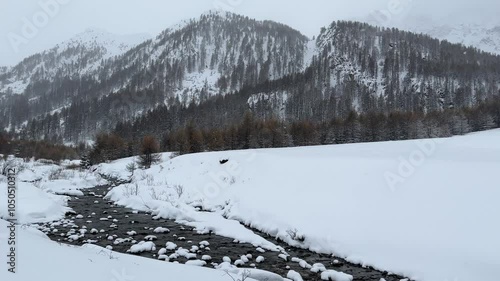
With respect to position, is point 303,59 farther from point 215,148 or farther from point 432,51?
point 215,148

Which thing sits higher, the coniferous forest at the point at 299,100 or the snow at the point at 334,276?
→ the coniferous forest at the point at 299,100

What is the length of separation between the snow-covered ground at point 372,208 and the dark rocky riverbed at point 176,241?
663 mm

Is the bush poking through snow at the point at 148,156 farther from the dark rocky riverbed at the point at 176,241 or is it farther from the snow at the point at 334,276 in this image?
the snow at the point at 334,276

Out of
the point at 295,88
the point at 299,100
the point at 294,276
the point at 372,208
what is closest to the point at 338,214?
the point at 372,208

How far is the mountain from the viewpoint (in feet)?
408

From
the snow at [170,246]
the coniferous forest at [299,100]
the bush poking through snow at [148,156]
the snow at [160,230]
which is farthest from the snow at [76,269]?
the coniferous forest at [299,100]

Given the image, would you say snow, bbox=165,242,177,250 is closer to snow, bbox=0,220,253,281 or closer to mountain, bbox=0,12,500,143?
snow, bbox=0,220,253,281

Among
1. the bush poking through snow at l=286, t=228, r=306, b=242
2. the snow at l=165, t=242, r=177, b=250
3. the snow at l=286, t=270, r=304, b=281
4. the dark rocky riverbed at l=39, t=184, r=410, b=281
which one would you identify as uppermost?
the bush poking through snow at l=286, t=228, r=306, b=242

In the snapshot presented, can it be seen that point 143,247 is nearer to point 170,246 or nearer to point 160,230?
point 170,246

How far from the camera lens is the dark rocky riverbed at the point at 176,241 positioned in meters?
10.4

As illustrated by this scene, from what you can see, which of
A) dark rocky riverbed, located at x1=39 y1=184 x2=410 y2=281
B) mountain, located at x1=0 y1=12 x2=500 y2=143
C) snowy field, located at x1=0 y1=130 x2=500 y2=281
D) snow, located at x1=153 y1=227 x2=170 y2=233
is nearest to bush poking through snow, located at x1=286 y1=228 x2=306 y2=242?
snowy field, located at x1=0 y1=130 x2=500 y2=281

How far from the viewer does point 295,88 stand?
142625mm

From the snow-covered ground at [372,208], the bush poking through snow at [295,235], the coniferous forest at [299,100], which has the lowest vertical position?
the bush poking through snow at [295,235]

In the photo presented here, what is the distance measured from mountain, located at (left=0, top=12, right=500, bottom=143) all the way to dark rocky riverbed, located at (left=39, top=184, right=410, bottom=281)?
8790 centimetres
